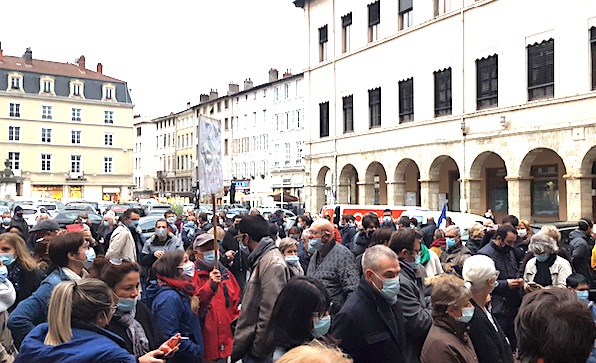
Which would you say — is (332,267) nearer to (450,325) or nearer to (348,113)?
(450,325)

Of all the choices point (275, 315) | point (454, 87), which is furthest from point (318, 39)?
point (275, 315)

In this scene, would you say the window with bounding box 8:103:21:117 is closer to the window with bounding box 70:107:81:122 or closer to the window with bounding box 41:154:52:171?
the window with bounding box 41:154:52:171

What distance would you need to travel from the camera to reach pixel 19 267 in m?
6.32

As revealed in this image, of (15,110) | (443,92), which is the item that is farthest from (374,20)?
(15,110)

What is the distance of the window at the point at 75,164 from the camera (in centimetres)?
6938

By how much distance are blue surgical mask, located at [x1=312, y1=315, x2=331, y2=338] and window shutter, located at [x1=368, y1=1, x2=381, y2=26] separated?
31.1 meters

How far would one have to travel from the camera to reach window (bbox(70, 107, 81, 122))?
6950 cm

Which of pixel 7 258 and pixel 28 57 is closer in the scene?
pixel 7 258

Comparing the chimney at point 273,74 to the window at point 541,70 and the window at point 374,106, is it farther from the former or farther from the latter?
the window at point 541,70

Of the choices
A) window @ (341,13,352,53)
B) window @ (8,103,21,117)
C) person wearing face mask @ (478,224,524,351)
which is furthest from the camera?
window @ (8,103,21,117)

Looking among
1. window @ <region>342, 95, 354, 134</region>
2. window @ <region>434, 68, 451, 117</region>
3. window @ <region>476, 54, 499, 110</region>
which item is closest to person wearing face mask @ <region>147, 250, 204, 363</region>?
window @ <region>476, 54, 499, 110</region>

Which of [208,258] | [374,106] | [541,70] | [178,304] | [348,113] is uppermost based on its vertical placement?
[541,70]

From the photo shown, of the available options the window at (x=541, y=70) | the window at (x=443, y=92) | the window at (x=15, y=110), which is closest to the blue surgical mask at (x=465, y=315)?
the window at (x=541, y=70)

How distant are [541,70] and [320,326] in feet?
75.3
